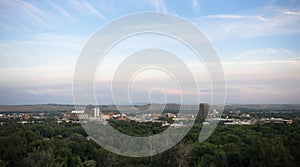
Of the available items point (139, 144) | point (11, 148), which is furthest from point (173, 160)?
point (11, 148)

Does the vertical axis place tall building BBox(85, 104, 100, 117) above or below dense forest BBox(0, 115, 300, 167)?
above

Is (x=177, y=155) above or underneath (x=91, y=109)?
underneath

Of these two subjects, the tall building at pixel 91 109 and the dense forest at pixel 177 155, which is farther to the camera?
the tall building at pixel 91 109

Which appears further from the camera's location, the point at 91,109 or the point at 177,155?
the point at 91,109

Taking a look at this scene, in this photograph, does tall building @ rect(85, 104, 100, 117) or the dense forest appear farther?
tall building @ rect(85, 104, 100, 117)

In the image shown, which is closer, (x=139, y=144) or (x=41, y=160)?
(x=41, y=160)

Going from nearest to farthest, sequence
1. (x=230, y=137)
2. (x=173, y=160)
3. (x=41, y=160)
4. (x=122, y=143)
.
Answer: (x=41, y=160)
(x=173, y=160)
(x=122, y=143)
(x=230, y=137)

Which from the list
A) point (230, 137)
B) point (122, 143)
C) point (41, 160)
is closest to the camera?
point (41, 160)

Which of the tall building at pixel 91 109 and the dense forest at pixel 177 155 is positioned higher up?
the tall building at pixel 91 109

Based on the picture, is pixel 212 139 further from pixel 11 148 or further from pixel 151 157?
pixel 11 148

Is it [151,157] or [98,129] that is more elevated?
[98,129]
